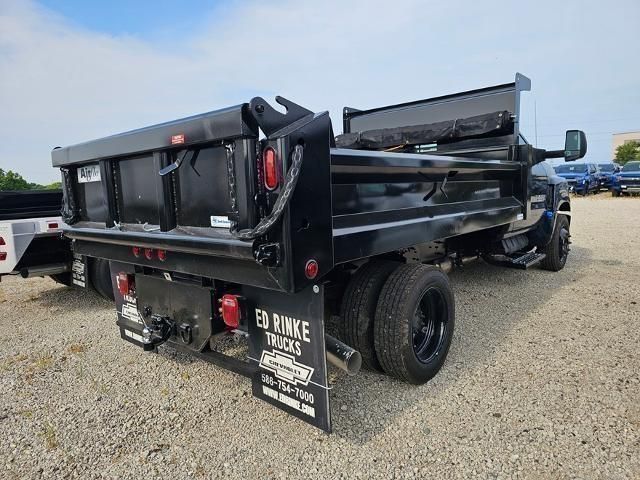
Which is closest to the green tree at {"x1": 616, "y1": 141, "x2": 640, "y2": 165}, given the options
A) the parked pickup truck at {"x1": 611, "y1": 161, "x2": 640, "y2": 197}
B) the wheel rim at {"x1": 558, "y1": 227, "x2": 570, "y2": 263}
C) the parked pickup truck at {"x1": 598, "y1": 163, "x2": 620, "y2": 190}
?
the parked pickup truck at {"x1": 598, "y1": 163, "x2": 620, "y2": 190}

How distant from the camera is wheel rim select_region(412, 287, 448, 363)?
3.19 meters

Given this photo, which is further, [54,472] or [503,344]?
[503,344]

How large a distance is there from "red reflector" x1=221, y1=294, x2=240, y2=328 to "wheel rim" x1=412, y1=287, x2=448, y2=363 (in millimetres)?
1301

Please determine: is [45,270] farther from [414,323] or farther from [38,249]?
[414,323]

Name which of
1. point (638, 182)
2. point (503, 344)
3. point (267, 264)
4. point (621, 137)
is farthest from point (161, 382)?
point (621, 137)

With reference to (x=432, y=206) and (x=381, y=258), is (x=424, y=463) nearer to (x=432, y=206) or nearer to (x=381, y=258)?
(x=381, y=258)

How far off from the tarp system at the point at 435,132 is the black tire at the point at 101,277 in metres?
2.97

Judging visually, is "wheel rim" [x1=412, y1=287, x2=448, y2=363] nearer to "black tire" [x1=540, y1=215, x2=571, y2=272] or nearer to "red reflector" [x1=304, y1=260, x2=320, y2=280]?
"red reflector" [x1=304, y1=260, x2=320, y2=280]

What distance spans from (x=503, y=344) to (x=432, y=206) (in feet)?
4.84

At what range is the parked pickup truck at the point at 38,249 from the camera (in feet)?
14.6

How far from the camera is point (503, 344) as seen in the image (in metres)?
3.76

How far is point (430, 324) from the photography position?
10.7ft

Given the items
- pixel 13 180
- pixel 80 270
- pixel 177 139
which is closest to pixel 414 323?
pixel 177 139

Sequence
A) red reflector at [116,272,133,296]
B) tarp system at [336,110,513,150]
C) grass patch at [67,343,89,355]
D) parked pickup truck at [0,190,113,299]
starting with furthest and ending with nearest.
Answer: tarp system at [336,110,513,150]
parked pickup truck at [0,190,113,299]
grass patch at [67,343,89,355]
red reflector at [116,272,133,296]
